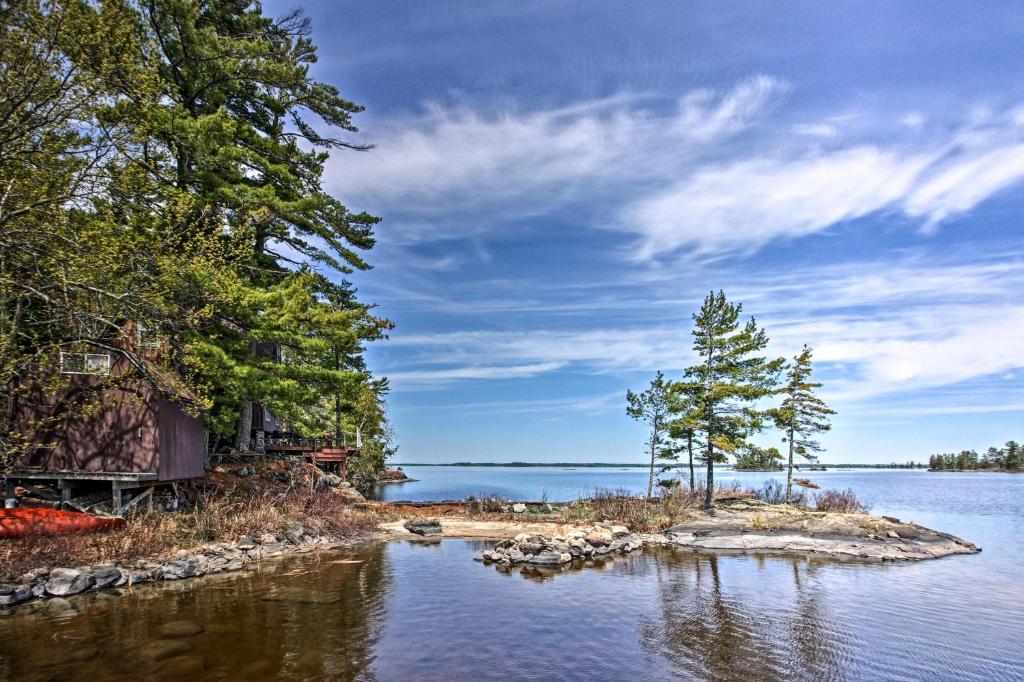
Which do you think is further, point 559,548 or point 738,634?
point 559,548

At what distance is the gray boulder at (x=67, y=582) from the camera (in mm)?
13531

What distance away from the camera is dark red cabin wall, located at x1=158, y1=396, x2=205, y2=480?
62.6 ft

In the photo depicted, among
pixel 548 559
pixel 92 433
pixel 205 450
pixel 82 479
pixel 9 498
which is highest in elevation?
pixel 92 433

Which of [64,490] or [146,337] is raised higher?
[146,337]

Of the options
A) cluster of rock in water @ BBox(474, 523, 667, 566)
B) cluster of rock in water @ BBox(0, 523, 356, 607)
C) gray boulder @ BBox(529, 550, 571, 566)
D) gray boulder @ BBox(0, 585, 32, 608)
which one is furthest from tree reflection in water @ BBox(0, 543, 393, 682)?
gray boulder @ BBox(529, 550, 571, 566)

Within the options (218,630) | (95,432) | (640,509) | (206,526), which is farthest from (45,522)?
(640,509)

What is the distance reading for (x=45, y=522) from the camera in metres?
15.2

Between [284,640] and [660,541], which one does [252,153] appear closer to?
[284,640]

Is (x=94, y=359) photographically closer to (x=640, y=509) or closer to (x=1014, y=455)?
(x=640, y=509)

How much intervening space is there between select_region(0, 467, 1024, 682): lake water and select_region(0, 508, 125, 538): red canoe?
2854mm

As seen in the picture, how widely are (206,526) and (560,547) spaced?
1223 centimetres

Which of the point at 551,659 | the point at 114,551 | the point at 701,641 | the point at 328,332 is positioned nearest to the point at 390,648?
the point at 551,659

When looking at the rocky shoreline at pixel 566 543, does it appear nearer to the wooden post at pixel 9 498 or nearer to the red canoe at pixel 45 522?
the red canoe at pixel 45 522

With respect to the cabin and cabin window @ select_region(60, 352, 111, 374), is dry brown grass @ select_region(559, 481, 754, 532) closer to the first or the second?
the cabin
